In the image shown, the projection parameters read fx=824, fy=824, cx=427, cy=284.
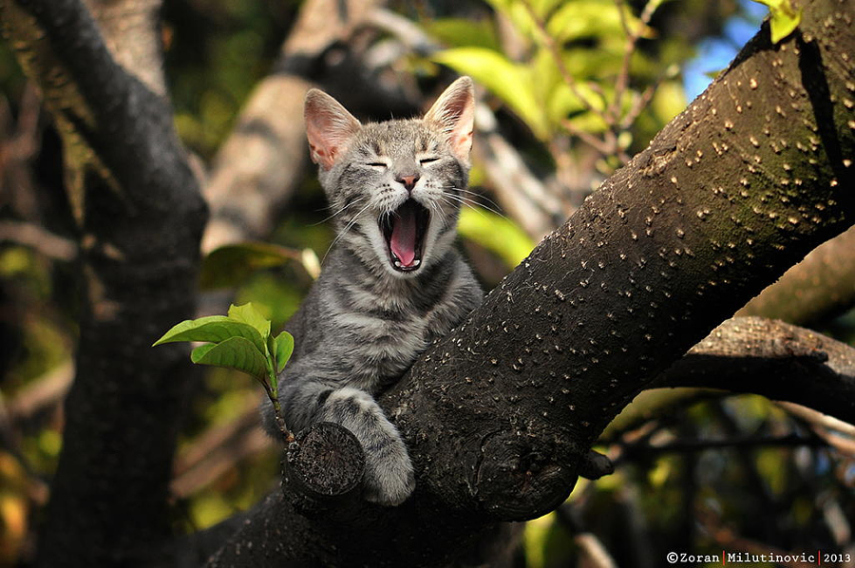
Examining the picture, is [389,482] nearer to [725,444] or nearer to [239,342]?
[239,342]

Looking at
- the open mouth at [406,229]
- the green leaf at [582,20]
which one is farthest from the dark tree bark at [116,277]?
the green leaf at [582,20]

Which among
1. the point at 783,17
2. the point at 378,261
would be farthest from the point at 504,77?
the point at 783,17

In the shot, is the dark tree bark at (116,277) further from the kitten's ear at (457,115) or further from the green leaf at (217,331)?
the green leaf at (217,331)

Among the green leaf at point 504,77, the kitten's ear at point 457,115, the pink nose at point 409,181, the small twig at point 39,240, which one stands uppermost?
the green leaf at point 504,77

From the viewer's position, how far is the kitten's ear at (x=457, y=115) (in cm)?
313

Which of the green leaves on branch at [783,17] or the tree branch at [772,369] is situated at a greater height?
the green leaves on branch at [783,17]

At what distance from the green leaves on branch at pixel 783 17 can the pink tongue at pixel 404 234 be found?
1.62 metres

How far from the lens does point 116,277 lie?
A: 3.43 meters

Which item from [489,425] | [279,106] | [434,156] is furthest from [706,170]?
[279,106]

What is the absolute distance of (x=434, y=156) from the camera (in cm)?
302

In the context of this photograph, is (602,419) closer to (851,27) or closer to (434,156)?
(851,27)

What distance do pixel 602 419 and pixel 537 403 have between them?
0.52 ft

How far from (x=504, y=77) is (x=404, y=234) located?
1.06 m

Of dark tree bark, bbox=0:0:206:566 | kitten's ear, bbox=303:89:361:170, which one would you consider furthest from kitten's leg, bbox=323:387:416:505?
dark tree bark, bbox=0:0:206:566
